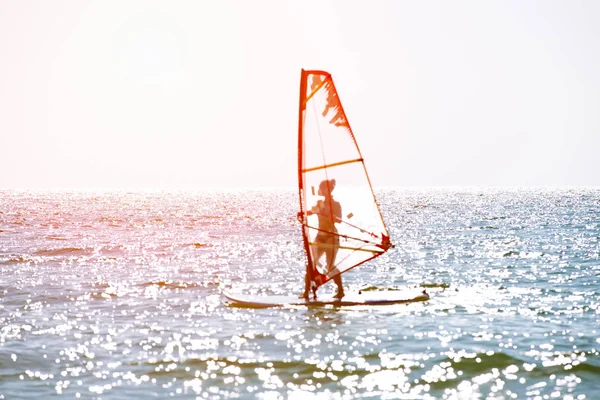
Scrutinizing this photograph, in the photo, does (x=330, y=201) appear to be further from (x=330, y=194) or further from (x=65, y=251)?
(x=65, y=251)

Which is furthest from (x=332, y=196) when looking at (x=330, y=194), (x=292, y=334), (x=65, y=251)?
(x=65, y=251)

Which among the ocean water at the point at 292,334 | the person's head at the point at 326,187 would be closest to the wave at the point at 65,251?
the ocean water at the point at 292,334

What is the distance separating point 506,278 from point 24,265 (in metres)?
20.8

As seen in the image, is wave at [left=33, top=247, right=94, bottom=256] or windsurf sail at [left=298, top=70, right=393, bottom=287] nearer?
windsurf sail at [left=298, top=70, right=393, bottom=287]

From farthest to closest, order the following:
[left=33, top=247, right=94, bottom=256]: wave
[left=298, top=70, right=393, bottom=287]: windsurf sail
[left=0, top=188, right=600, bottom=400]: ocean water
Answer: [left=33, top=247, right=94, bottom=256]: wave < [left=298, top=70, right=393, bottom=287]: windsurf sail < [left=0, top=188, right=600, bottom=400]: ocean water

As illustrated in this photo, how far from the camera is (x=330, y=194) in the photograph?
21016 millimetres

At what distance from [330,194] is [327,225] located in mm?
912

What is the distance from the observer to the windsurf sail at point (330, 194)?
2041 cm

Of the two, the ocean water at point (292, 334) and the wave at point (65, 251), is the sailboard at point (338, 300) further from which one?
the wave at point (65, 251)

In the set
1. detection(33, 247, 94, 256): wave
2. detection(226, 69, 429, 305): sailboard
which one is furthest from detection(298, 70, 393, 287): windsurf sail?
detection(33, 247, 94, 256): wave

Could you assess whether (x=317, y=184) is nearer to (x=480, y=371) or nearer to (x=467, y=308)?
(x=467, y=308)

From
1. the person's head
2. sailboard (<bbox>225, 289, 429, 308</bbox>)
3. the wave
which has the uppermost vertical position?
the person's head

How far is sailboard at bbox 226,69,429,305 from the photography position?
67.0 feet

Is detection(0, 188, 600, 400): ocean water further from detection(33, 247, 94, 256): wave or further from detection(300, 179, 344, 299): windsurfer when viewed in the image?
detection(33, 247, 94, 256): wave
